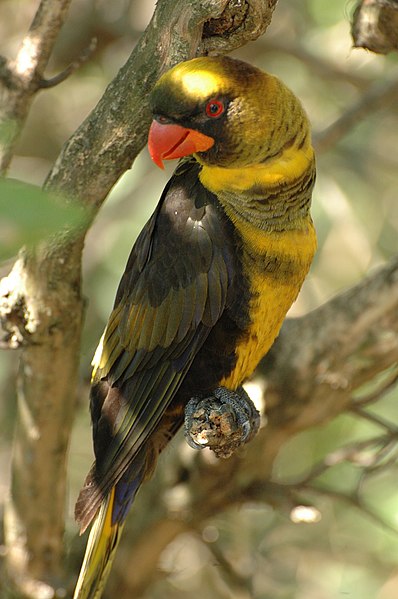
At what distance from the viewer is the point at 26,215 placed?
2.22 ft

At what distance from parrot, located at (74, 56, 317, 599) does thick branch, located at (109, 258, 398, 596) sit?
449mm

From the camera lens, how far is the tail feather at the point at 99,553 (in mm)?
2496

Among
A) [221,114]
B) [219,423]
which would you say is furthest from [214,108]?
[219,423]

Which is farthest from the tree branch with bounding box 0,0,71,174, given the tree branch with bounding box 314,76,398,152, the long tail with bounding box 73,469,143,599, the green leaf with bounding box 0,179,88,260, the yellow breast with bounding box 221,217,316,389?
the green leaf with bounding box 0,179,88,260

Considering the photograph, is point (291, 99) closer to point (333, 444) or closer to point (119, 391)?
point (119, 391)

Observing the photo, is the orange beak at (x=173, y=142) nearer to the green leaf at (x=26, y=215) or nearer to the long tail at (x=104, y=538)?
the long tail at (x=104, y=538)

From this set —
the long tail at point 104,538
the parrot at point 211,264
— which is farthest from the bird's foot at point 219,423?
the long tail at point 104,538

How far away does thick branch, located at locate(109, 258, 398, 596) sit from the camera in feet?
9.20

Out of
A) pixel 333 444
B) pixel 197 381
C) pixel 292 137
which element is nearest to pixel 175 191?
pixel 292 137

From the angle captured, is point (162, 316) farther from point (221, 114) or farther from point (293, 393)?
point (293, 393)

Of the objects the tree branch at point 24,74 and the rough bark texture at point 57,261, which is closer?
the rough bark texture at point 57,261

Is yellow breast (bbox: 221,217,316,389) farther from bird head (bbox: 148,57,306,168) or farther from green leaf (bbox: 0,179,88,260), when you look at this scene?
green leaf (bbox: 0,179,88,260)

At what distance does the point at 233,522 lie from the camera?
3686 millimetres

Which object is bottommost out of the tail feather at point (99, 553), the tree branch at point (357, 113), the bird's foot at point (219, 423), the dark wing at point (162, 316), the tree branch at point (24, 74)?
the tail feather at point (99, 553)
